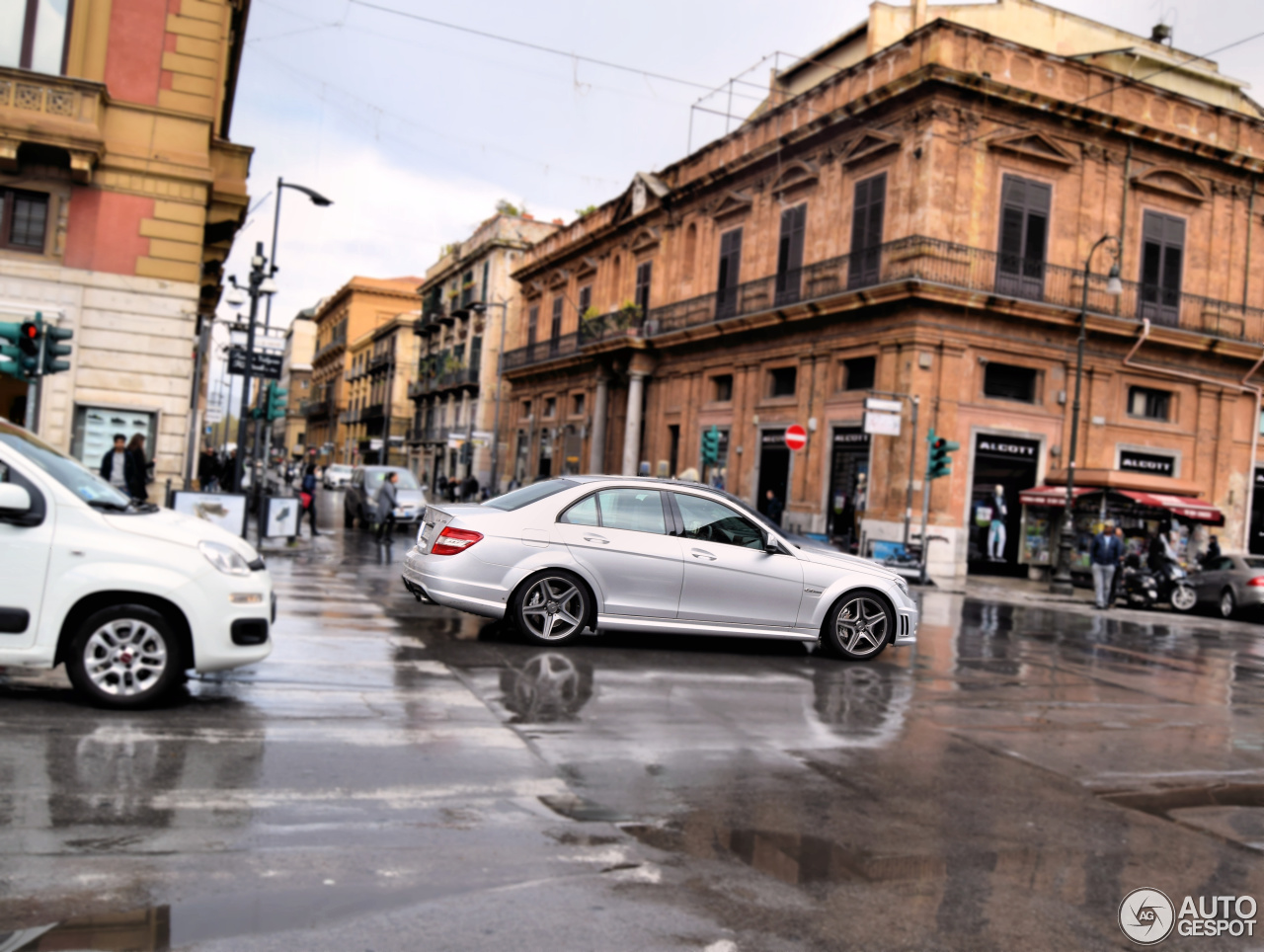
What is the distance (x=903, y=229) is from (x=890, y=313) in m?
2.10

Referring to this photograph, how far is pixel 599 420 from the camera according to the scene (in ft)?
136

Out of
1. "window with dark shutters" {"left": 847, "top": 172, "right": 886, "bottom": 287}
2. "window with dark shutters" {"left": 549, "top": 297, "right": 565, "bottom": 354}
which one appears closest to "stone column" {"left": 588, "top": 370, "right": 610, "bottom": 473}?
"window with dark shutters" {"left": 549, "top": 297, "right": 565, "bottom": 354}

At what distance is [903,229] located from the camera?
2566 cm

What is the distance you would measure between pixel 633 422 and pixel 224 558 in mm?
31507

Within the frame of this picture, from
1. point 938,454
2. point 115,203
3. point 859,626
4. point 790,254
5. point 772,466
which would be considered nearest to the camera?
point 859,626

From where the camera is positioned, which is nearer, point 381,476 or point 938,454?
point 938,454

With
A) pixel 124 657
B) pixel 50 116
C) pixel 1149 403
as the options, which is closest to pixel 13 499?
pixel 124 657

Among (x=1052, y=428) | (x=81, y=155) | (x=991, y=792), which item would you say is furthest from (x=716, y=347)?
(x=991, y=792)

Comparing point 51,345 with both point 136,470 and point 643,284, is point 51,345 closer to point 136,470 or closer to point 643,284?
point 136,470

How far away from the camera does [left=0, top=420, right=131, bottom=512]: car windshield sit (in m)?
6.31

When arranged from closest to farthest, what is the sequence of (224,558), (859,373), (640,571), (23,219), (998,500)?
(224,558) < (640,571) < (23,219) < (998,500) < (859,373)

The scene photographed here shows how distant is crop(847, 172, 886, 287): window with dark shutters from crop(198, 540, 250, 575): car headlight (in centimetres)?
2222

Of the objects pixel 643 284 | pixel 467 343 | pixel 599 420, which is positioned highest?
pixel 467 343

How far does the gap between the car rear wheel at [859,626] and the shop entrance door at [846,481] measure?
1593cm
